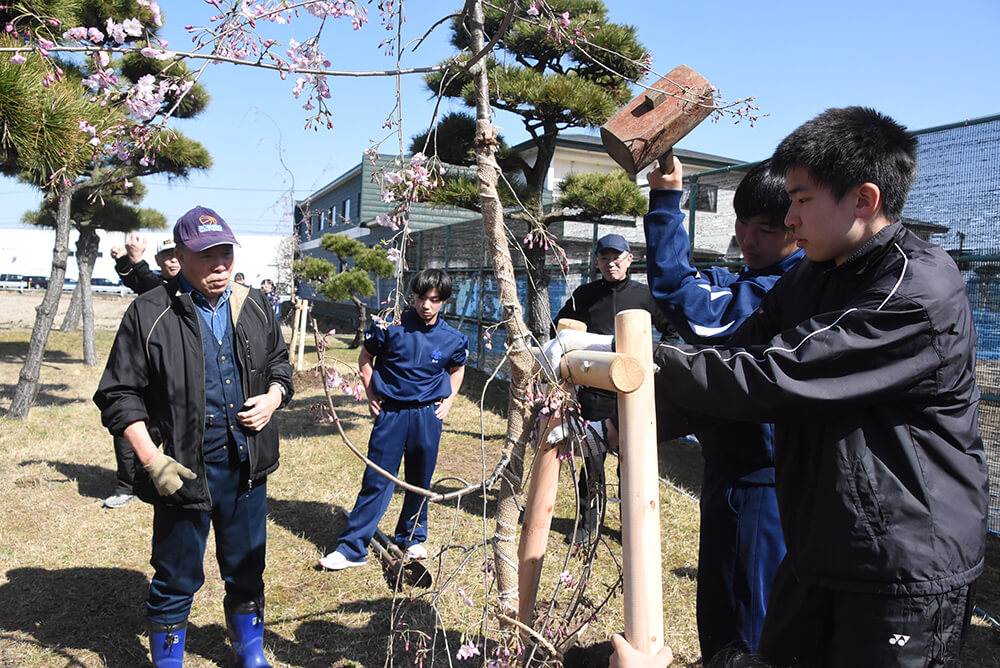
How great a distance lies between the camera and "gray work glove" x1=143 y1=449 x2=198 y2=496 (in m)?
2.48

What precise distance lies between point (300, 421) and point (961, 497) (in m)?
7.87

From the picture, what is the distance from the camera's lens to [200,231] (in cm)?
265

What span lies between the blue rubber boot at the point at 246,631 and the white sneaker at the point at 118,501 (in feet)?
8.74

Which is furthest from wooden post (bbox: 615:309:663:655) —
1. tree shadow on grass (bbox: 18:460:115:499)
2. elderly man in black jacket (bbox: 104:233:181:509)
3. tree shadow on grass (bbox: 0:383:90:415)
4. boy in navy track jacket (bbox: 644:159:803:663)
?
tree shadow on grass (bbox: 0:383:90:415)

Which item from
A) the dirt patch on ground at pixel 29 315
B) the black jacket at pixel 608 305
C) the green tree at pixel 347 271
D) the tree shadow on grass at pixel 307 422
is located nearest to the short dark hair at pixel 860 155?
the black jacket at pixel 608 305

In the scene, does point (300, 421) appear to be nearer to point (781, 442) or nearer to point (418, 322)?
point (418, 322)

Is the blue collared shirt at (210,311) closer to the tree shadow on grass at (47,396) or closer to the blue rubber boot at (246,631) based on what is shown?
the blue rubber boot at (246,631)

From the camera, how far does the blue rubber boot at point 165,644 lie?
2664 mm

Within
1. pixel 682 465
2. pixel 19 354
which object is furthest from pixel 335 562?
pixel 19 354

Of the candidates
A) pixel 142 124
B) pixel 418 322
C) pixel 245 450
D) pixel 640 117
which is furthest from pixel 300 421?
pixel 640 117

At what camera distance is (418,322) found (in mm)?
4398

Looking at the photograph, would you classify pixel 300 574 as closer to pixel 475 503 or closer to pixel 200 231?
pixel 475 503

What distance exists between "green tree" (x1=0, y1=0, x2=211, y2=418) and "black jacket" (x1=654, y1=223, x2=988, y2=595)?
67.0 inches

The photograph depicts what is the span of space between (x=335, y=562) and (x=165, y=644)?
1.40 metres
